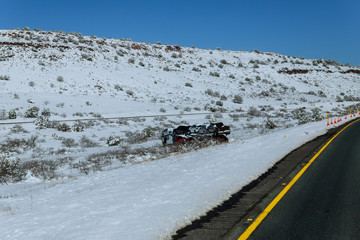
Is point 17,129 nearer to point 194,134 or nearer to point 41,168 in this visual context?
point 41,168

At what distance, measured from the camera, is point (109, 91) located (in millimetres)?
49219

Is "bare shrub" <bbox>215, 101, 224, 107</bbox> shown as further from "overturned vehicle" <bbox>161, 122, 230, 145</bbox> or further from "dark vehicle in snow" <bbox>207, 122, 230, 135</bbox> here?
"dark vehicle in snow" <bbox>207, 122, 230, 135</bbox>

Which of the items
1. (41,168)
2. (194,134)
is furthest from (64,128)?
(41,168)

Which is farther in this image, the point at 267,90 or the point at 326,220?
the point at 267,90

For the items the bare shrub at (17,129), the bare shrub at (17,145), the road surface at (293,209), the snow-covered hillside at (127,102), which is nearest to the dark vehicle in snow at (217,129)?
the snow-covered hillside at (127,102)

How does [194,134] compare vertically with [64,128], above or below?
below

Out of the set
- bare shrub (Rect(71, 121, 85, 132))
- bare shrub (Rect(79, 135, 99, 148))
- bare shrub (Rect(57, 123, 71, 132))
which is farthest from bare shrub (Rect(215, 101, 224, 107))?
bare shrub (Rect(79, 135, 99, 148))

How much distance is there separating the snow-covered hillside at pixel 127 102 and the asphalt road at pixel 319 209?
1472 mm

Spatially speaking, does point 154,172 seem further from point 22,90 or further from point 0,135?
point 22,90

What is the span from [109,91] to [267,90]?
37.3 m

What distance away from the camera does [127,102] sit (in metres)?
44.8

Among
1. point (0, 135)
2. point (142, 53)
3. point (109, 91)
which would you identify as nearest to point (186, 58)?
point (142, 53)

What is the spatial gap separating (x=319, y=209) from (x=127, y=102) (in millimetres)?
39654

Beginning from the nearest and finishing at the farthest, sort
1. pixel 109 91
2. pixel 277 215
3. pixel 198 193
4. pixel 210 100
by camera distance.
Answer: pixel 277 215
pixel 198 193
pixel 109 91
pixel 210 100
